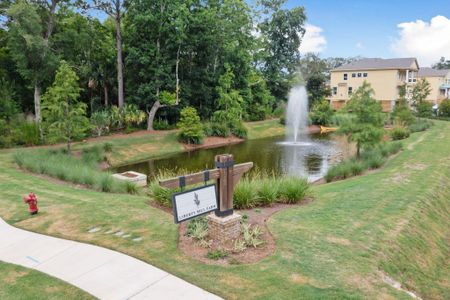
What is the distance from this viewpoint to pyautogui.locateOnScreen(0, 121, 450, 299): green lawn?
4.68 meters

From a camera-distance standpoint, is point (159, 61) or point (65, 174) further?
point (159, 61)

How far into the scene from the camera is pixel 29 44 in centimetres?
1748

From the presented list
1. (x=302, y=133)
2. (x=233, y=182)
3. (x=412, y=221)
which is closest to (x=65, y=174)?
(x=233, y=182)

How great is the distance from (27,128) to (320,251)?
18.8 metres

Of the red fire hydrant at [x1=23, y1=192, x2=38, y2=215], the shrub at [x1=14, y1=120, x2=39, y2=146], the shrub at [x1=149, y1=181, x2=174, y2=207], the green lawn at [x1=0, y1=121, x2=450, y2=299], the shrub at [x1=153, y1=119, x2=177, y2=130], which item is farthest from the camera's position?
the shrub at [x1=153, y1=119, x2=177, y2=130]

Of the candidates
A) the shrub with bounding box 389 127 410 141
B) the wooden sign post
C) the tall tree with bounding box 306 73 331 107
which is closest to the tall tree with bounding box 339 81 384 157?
the shrub with bounding box 389 127 410 141

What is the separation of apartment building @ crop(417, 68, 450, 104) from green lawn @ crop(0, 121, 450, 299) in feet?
163

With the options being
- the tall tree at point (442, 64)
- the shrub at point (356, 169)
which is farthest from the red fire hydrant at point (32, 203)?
the tall tree at point (442, 64)

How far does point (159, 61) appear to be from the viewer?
26.3m

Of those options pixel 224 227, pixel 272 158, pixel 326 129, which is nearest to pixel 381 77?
pixel 326 129

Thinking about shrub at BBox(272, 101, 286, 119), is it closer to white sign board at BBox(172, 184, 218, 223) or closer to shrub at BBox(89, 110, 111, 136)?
shrub at BBox(89, 110, 111, 136)

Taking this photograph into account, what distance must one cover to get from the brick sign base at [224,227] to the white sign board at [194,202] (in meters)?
0.33

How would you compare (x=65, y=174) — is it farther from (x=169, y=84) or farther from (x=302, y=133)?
(x=302, y=133)

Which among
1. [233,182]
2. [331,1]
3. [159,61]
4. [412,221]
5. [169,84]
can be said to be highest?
[331,1]
